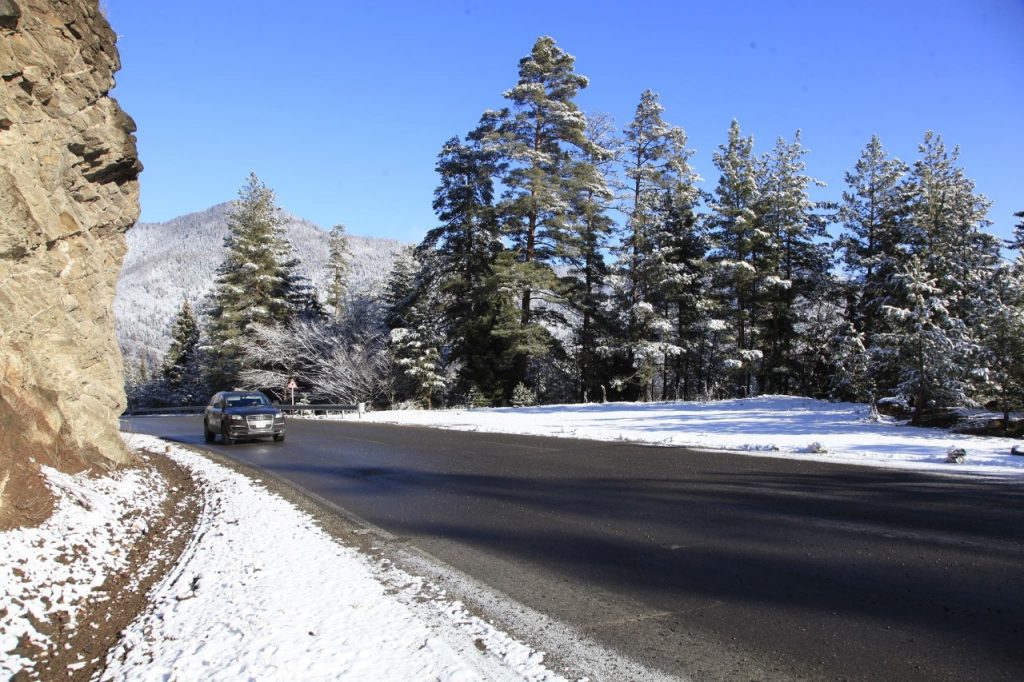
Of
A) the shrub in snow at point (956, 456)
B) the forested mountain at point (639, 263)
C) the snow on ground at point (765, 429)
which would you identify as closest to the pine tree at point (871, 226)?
the forested mountain at point (639, 263)

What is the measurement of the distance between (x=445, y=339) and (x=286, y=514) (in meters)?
31.7

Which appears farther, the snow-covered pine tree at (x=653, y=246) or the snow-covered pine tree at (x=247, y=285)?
the snow-covered pine tree at (x=247, y=285)

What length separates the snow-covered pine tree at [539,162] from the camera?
34.8 m

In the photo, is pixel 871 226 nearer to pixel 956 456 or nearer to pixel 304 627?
pixel 956 456

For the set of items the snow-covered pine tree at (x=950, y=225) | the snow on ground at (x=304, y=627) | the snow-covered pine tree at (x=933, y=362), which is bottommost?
the snow on ground at (x=304, y=627)

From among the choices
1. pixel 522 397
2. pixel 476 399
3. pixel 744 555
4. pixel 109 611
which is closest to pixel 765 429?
pixel 744 555

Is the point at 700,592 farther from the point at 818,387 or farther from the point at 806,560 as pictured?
the point at 818,387

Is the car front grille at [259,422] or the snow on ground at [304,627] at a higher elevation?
the car front grille at [259,422]

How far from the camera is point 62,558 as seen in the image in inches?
232

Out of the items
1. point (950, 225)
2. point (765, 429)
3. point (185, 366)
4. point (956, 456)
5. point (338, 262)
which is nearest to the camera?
point (956, 456)

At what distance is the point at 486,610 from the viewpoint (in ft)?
16.5

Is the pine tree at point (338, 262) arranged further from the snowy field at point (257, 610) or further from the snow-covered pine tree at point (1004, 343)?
the snowy field at point (257, 610)

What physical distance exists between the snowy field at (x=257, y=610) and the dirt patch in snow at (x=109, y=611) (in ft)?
0.32

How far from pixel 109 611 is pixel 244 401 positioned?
1708cm
